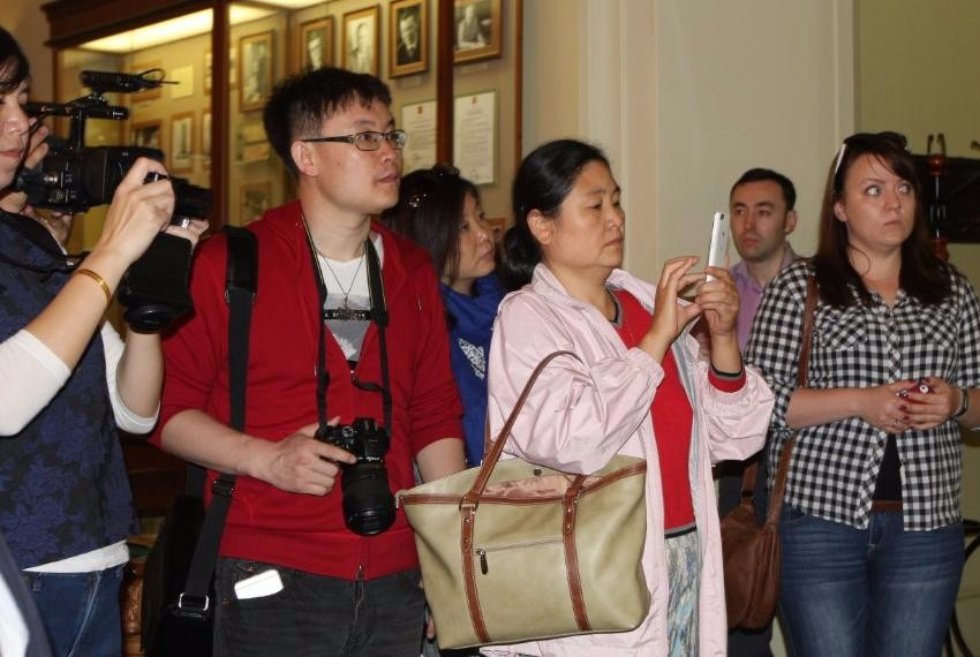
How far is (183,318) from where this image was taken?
2541 millimetres

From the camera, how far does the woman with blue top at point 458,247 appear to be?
3.39 metres

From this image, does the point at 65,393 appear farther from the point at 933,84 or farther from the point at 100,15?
the point at 100,15

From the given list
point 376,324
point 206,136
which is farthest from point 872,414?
point 206,136

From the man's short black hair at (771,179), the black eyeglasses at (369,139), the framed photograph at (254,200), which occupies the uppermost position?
the framed photograph at (254,200)

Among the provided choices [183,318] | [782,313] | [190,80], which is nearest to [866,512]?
[782,313]

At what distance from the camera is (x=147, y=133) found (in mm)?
6797

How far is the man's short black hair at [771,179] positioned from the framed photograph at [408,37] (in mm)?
1342

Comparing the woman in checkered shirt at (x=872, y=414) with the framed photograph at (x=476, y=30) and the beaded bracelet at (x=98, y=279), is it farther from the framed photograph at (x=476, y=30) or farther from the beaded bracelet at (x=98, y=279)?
the framed photograph at (x=476, y=30)

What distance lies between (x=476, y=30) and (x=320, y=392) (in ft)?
9.46

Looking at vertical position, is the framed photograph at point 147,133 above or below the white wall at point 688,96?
above

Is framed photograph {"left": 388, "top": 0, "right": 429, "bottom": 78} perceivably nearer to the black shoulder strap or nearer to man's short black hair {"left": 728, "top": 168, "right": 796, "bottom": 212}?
man's short black hair {"left": 728, "top": 168, "right": 796, "bottom": 212}

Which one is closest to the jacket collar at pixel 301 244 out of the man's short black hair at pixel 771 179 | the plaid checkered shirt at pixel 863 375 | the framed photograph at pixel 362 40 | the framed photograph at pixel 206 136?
the plaid checkered shirt at pixel 863 375

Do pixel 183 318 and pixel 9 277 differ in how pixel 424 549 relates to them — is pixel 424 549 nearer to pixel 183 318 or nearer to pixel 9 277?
pixel 183 318

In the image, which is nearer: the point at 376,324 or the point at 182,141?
the point at 376,324
